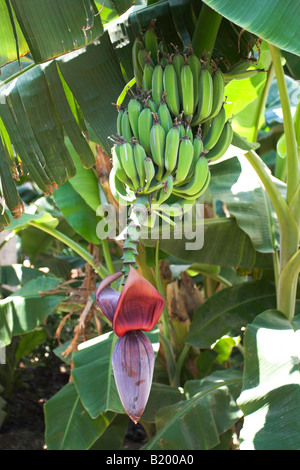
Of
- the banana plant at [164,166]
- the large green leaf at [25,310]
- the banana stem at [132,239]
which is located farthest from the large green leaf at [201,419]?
the banana stem at [132,239]

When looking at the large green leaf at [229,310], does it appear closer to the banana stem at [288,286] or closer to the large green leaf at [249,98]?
the banana stem at [288,286]

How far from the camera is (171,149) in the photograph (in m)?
0.99

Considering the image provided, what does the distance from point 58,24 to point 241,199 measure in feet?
3.68

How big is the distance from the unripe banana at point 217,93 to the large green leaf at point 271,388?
0.69 m

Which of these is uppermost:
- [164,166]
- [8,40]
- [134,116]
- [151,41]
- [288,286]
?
[8,40]

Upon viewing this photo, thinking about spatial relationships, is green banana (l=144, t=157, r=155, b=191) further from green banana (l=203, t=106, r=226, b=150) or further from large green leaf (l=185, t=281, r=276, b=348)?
large green leaf (l=185, t=281, r=276, b=348)

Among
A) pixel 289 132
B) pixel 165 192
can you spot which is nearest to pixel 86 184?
pixel 289 132

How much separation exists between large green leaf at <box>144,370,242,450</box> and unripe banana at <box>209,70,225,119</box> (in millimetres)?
1076

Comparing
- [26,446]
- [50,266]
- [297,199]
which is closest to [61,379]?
[26,446]

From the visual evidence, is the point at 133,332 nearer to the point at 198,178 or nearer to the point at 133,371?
the point at 133,371

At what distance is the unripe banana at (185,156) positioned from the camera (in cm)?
100

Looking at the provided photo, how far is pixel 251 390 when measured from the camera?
1275 mm

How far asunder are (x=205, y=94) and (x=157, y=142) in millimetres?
196

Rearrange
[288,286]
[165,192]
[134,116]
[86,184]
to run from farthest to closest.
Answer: [86,184], [288,286], [134,116], [165,192]
